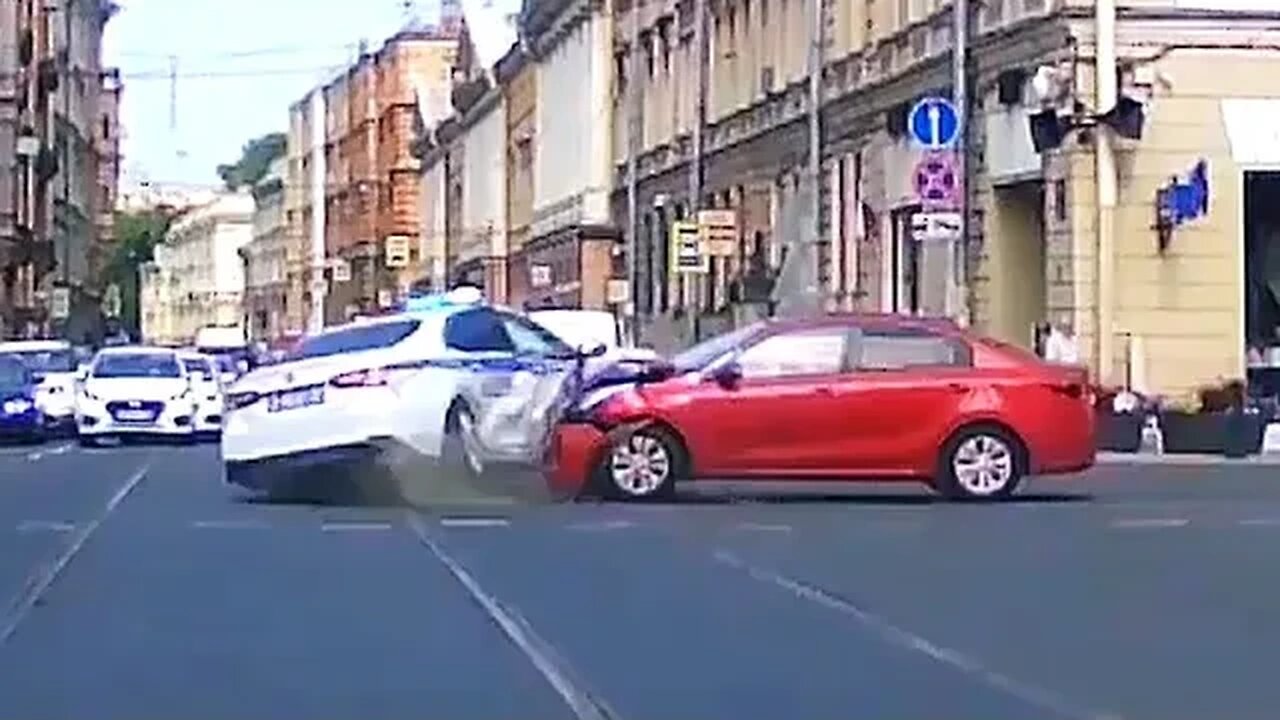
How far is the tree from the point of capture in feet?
582

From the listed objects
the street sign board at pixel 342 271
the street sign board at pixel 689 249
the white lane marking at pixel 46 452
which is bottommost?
the white lane marking at pixel 46 452

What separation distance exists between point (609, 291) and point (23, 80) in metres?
29.0

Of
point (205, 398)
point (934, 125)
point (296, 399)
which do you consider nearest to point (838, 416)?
point (296, 399)

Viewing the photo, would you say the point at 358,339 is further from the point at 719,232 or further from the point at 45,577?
the point at 719,232

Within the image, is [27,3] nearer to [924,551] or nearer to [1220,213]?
[1220,213]

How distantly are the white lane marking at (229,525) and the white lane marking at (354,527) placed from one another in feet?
1.63

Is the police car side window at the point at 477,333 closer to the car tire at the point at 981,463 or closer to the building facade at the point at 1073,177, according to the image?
the car tire at the point at 981,463

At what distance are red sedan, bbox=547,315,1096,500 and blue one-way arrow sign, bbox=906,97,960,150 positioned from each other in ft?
42.8

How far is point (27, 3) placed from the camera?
10944 cm

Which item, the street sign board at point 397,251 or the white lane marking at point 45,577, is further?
the street sign board at point 397,251

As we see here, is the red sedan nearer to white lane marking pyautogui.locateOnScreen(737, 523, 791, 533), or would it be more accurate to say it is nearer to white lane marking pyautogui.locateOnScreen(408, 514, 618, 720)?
white lane marking pyautogui.locateOnScreen(737, 523, 791, 533)

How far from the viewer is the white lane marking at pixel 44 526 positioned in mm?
24750

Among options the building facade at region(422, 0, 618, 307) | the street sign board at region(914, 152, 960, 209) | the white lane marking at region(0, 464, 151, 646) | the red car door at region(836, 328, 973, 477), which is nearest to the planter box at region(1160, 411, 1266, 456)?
the street sign board at region(914, 152, 960, 209)

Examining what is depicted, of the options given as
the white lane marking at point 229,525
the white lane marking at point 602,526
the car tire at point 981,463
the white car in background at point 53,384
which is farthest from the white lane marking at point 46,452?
the white lane marking at point 602,526
